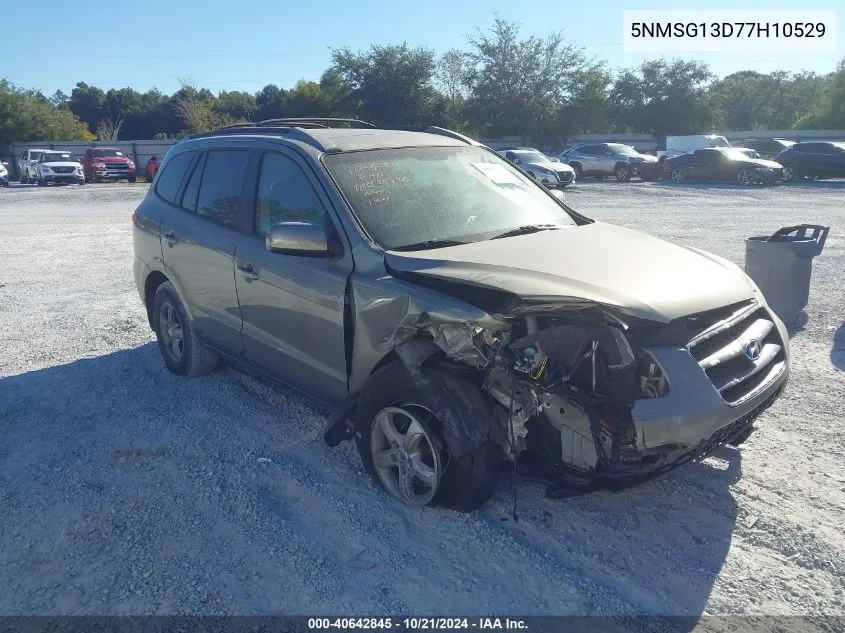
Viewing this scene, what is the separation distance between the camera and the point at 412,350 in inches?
140

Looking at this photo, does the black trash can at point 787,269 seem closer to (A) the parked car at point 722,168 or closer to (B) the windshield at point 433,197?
(B) the windshield at point 433,197

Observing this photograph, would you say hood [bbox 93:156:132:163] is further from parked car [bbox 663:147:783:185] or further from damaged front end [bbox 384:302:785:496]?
damaged front end [bbox 384:302:785:496]

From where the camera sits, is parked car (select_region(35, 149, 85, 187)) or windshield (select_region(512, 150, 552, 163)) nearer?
windshield (select_region(512, 150, 552, 163))

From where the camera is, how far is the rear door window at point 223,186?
4812 mm

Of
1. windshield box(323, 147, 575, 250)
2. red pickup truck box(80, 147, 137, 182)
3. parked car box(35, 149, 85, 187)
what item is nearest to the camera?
windshield box(323, 147, 575, 250)

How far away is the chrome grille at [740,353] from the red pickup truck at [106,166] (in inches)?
1390

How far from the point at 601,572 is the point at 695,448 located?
2.23 ft

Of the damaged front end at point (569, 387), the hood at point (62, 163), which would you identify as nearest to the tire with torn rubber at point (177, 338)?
the damaged front end at point (569, 387)

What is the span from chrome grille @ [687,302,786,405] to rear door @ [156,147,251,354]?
2.85m

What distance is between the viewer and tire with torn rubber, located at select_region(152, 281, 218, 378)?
552 centimetres

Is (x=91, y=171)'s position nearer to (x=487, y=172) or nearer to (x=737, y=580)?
(x=487, y=172)

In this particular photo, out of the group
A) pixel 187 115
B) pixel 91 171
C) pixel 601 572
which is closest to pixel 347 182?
pixel 601 572

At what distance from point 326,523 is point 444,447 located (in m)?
0.74

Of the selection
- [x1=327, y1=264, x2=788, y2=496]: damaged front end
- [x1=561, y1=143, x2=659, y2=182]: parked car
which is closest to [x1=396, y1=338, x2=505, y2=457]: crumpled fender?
[x1=327, y1=264, x2=788, y2=496]: damaged front end
